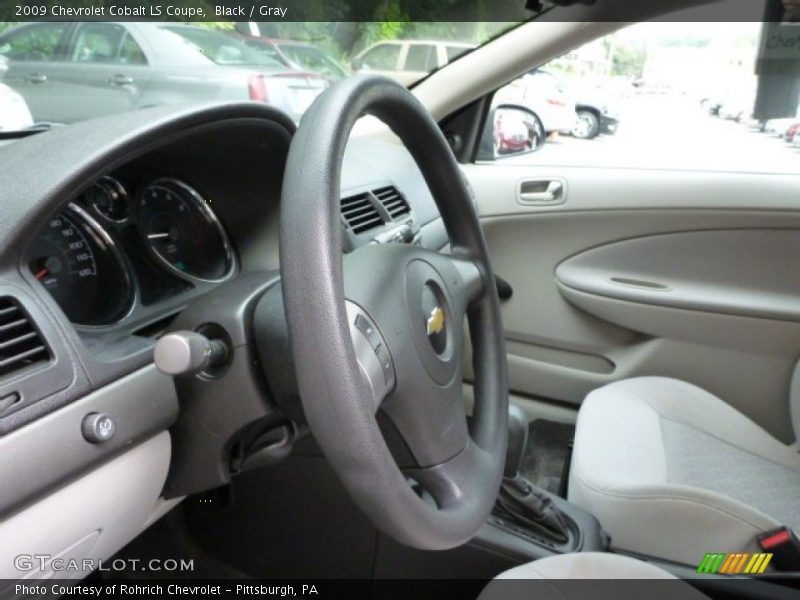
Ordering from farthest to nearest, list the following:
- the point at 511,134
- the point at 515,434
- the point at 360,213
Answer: the point at 511,134
the point at 360,213
the point at 515,434

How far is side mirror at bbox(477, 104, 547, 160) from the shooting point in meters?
2.28

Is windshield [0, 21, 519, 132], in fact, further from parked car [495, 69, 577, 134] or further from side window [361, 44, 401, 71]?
parked car [495, 69, 577, 134]

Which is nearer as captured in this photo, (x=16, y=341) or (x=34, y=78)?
(x=16, y=341)

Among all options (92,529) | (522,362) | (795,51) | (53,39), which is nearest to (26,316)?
(92,529)

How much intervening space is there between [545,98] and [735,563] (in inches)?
56.2

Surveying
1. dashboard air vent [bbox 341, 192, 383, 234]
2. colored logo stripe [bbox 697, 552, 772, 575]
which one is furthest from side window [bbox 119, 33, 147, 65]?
colored logo stripe [bbox 697, 552, 772, 575]

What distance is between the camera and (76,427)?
0.80 m

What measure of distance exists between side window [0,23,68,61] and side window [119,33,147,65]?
133 millimetres

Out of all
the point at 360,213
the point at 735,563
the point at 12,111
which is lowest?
the point at 735,563

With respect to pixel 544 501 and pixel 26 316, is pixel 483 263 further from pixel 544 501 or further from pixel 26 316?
pixel 26 316

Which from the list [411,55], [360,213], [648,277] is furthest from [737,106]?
[360,213]

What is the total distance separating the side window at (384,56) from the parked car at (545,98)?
33 cm

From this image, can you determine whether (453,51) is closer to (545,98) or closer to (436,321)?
(545,98)

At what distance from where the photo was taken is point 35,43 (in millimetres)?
1393
